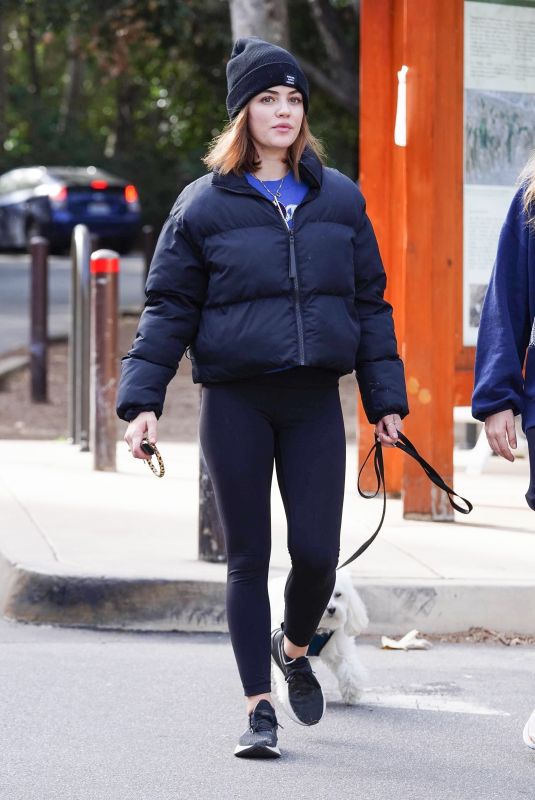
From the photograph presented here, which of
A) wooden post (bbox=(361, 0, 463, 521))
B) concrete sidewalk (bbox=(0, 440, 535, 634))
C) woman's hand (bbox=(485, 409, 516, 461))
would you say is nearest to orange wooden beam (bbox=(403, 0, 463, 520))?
wooden post (bbox=(361, 0, 463, 521))

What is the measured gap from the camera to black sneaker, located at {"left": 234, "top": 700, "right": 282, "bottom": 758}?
4.29 meters

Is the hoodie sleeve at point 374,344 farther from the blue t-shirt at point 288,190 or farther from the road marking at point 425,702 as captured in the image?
the road marking at point 425,702

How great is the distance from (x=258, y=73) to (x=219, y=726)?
1.96 m

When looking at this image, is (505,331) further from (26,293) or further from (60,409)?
(26,293)

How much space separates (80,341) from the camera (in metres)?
10.4

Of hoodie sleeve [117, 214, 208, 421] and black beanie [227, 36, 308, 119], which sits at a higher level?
black beanie [227, 36, 308, 119]

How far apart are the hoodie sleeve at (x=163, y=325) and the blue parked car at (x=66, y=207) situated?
855 inches

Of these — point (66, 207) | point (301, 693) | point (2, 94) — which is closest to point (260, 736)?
point (301, 693)

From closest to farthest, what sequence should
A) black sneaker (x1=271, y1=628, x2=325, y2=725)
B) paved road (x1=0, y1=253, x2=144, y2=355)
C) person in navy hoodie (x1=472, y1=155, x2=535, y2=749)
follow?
person in navy hoodie (x1=472, y1=155, x2=535, y2=749)
black sneaker (x1=271, y1=628, x2=325, y2=725)
paved road (x1=0, y1=253, x2=144, y2=355)

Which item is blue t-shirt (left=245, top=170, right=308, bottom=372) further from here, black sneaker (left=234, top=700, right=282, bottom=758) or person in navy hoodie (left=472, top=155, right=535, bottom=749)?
black sneaker (left=234, top=700, right=282, bottom=758)

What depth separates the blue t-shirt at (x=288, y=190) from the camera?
423 cm

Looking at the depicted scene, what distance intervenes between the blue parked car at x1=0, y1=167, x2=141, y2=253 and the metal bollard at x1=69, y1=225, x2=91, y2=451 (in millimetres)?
15216

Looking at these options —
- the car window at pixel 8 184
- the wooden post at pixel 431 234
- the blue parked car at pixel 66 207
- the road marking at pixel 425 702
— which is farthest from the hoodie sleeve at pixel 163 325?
the car window at pixel 8 184

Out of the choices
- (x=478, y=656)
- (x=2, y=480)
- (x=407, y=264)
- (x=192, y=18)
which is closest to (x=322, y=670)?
(x=478, y=656)
